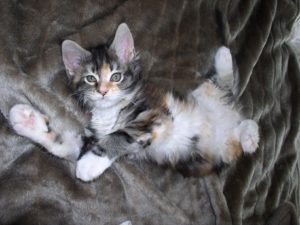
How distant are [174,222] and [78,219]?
436mm

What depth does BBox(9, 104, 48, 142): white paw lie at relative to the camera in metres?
1.48

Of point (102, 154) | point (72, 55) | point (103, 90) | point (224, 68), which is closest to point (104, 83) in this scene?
point (103, 90)

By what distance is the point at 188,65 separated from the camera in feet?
6.44

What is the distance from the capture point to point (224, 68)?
1.99m

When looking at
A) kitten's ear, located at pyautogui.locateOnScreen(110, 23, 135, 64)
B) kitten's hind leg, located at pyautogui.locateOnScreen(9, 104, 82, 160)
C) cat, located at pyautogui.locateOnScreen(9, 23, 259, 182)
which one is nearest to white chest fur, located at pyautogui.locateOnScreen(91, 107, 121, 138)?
cat, located at pyautogui.locateOnScreen(9, 23, 259, 182)

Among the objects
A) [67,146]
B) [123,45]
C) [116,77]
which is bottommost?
[67,146]

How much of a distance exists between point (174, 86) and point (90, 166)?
633 mm

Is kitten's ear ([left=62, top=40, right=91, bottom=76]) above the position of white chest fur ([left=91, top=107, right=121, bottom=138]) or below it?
above

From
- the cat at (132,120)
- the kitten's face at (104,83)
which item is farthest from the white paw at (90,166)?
the kitten's face at (104,83)

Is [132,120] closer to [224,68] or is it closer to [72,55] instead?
[72,55]

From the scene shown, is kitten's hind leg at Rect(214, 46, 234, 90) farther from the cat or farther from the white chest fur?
the white chest fur

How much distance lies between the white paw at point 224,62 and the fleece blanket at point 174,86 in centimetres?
5

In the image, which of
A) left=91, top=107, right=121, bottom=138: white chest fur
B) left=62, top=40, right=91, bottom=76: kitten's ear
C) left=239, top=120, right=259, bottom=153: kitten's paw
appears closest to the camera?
left=62, top=40, right=91, bottom=76: kitten's ear

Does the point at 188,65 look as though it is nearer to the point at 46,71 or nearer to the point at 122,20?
the point at 122,20
